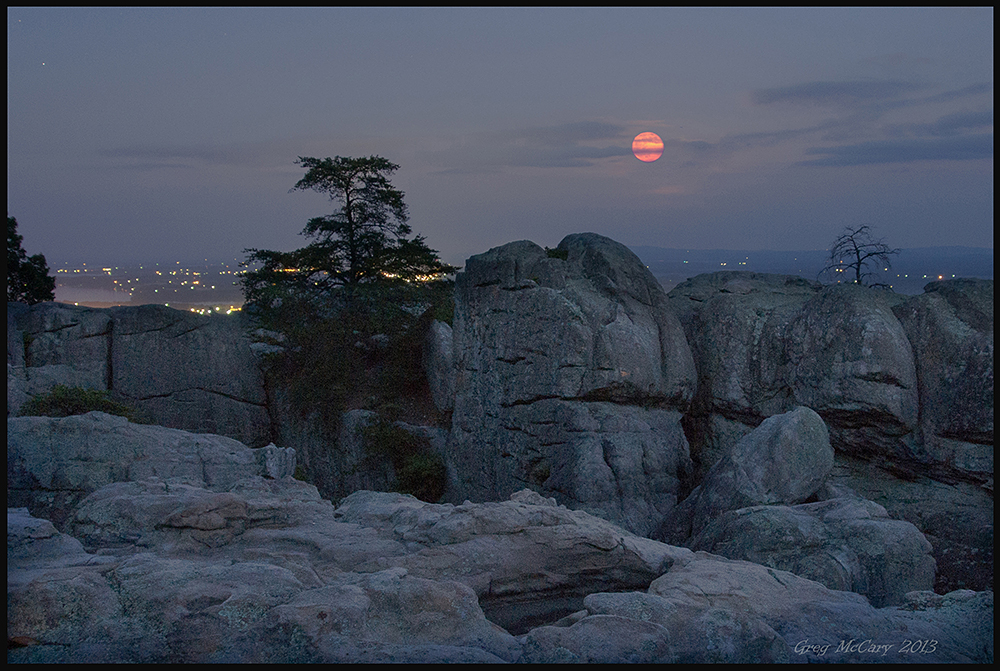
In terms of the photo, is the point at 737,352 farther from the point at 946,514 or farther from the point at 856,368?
the point at 946,514

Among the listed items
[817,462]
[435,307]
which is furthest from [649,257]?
[435,307]

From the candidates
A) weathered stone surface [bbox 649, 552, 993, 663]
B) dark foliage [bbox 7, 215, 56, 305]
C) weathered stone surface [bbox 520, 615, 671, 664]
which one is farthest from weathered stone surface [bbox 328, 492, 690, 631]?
dark foliage [bbox 7, 215, 56, 305]

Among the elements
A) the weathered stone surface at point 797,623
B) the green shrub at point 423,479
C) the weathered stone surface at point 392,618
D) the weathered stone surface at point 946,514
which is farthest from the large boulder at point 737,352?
the weathered stone surface at point 392,618

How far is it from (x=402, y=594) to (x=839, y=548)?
693cm

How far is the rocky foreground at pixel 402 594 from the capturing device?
221 inches

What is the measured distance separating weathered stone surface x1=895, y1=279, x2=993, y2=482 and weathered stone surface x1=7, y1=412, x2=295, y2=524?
41.8 ft

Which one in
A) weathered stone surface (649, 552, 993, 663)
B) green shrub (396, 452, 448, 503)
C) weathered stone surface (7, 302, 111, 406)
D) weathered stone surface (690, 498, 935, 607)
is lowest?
green shrub (396, 452, 448, 503)

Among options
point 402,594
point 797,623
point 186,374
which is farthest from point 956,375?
point 186,374

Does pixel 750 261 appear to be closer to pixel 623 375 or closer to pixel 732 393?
pixel 732 393

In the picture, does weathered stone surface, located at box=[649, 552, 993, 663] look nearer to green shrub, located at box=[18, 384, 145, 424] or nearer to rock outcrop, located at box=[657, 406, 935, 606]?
rock outcrop, located at box=[657, 406, 935, 606]

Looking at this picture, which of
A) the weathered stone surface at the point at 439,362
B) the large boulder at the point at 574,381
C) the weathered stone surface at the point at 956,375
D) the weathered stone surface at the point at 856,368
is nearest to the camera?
the weathered stone surface at the point at 956,375

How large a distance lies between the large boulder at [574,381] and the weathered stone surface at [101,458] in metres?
5.64

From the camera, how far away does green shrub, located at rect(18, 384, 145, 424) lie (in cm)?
1659

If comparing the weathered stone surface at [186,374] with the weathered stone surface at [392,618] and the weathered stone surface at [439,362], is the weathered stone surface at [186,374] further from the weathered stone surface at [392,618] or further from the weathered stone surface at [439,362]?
the weathered stone surface at [392,618]
